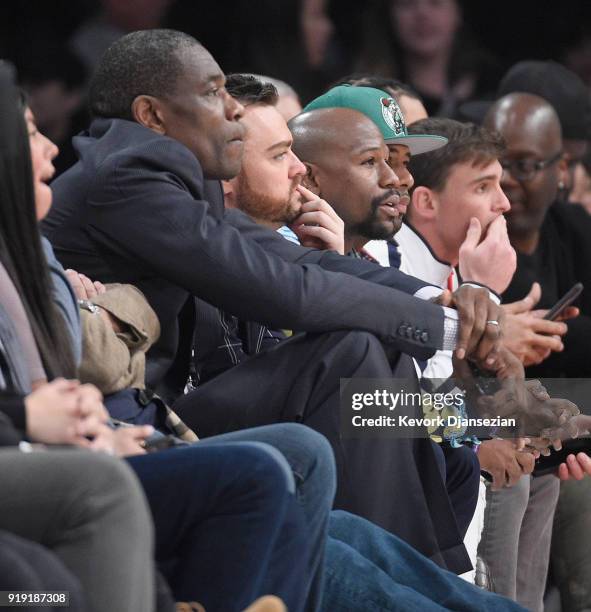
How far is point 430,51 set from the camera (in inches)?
217

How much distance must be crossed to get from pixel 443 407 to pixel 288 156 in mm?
636

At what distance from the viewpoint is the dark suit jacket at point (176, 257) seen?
241 cm

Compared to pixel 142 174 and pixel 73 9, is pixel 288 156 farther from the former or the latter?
pixel 73 9

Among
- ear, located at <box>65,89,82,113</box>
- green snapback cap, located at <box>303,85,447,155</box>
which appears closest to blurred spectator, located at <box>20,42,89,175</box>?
ear, located at <box>65,89,82,113</box>

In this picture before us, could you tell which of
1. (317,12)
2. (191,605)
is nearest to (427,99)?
(317,12)

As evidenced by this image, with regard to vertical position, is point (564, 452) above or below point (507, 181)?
below

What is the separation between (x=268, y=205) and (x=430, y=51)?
2.72 m

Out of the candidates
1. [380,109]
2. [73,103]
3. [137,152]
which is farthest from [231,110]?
[73,103]

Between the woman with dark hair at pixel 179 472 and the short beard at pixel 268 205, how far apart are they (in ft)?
3.42

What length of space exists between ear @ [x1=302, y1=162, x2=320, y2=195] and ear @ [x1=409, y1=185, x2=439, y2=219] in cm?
41

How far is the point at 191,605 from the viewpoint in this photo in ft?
6.03

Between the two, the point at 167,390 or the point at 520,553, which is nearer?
the point at 167,390

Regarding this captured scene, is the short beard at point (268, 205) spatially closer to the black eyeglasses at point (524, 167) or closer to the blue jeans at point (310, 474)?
the blue jeans at point (310, 474)

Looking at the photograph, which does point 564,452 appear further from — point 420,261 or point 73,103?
point 73,103
